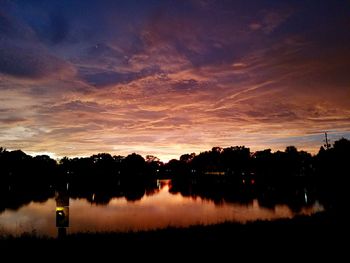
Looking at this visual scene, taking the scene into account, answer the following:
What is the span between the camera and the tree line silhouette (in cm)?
5325

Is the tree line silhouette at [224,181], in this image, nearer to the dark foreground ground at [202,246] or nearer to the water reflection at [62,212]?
the water reflection at [62,212]

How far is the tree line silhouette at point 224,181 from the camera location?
5325cm

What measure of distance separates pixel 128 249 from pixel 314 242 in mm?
6461

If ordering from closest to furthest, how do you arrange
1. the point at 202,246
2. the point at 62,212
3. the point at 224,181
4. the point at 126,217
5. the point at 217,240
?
the point at 202,246 < the point at 217,240 < the point at 62,212 < the point at 126,217 < the point at 224,181

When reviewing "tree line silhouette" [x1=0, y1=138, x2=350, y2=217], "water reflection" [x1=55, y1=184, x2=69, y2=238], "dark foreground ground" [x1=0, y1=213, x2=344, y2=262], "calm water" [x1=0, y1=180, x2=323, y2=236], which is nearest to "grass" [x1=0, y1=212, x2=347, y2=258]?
"dark foreground ground" [x1=0, y1=213, x2=344, y2=262]

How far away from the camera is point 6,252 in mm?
10492

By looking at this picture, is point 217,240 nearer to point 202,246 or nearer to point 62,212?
point 202,246

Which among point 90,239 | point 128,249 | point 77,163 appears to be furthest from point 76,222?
point 77,163

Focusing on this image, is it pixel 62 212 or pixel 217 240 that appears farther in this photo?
pixel 62 212

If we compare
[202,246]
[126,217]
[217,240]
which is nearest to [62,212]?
[202,246]

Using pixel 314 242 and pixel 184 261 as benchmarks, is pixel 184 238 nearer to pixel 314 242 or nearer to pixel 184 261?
pixel 184 261

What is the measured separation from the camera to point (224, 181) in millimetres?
123812

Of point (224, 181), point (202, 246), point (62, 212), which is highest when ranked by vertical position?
point (62, 212)

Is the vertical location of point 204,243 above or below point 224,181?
above
